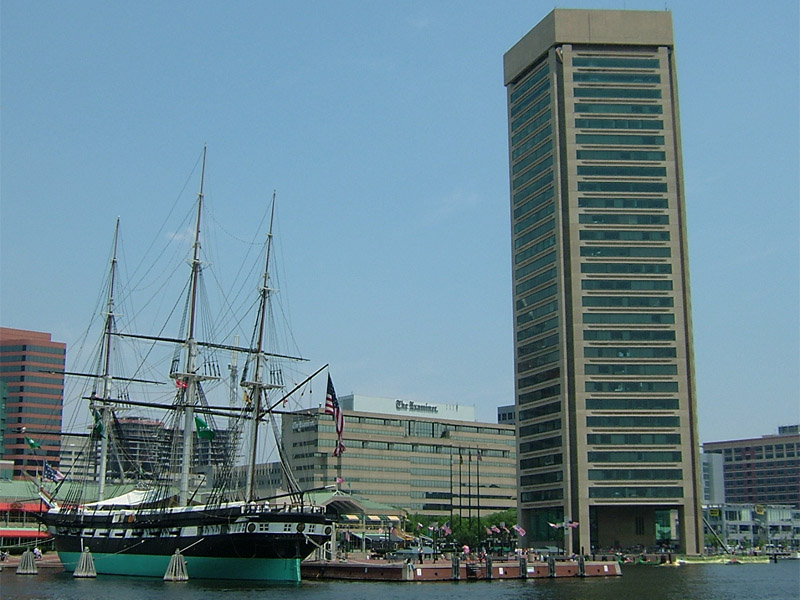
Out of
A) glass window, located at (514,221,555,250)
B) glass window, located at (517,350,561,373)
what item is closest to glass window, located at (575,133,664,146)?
glass window, located at (514,221,555,250)

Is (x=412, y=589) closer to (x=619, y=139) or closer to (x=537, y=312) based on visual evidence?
(x=537, y=312)

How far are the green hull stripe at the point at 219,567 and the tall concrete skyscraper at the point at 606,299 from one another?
58942mm

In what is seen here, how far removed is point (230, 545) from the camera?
90.5m

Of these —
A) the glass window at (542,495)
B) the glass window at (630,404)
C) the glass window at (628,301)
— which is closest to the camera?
the glass window at (630,404)

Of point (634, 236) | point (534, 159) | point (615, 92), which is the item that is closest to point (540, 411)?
point (634, 236)

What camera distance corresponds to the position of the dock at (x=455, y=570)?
297 ft

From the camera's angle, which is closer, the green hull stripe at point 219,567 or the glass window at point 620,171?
the green hull stripe at point 219,567

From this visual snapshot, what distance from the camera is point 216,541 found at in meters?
91.8

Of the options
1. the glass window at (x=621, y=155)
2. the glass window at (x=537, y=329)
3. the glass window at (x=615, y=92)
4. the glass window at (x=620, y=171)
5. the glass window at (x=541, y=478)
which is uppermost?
the glass window at (x=615, y=92)

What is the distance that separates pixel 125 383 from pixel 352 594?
226ft

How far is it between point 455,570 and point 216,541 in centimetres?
2243

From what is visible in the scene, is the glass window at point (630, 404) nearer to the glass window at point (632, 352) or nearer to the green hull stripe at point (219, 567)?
the glass window at point (632, 352)

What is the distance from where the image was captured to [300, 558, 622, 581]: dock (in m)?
90.6

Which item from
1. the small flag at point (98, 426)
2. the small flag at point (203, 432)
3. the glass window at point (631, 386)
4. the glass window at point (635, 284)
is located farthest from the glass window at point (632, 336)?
the small flag at point (98, 426)
